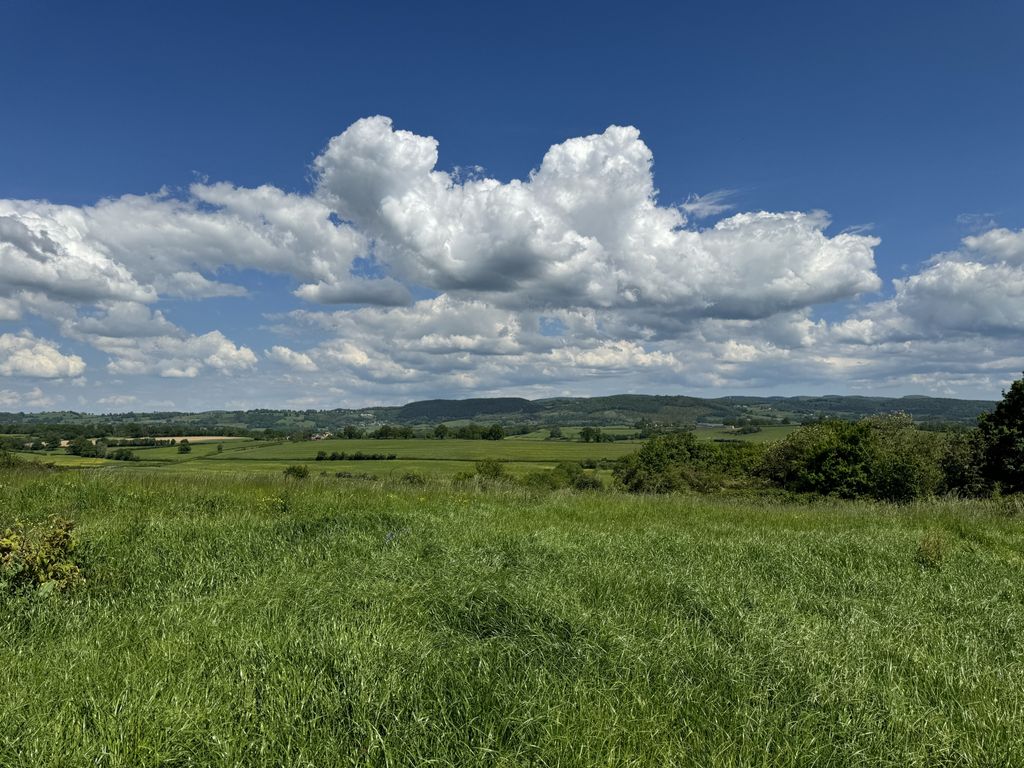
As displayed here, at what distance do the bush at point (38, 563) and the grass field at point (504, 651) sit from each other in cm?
34

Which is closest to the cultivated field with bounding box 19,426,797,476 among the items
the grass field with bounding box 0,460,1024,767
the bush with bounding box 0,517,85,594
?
the grass field with bounding box 0,460,1024,767

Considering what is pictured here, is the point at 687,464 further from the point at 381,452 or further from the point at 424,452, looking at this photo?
the point at 381,452

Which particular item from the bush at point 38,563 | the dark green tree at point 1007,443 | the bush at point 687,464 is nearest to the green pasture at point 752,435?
the bush at point 687,464

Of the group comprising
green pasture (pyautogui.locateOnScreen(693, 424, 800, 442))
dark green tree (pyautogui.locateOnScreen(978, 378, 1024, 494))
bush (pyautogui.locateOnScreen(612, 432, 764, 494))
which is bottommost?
green pasture (pyautogui.locateOnScreen(693, 424, 800, 442))

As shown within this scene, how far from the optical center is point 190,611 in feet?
19.2

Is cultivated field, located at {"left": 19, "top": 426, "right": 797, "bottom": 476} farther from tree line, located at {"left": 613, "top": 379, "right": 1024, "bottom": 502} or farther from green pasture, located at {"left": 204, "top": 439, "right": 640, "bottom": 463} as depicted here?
tree line, located at {"left": 613, "top": 379, "right": 1024, "bottom": 502}

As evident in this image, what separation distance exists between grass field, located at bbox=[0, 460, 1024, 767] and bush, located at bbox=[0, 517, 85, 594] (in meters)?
0.34

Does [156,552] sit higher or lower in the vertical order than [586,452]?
higher

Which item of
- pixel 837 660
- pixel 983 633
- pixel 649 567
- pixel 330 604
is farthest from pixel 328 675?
pixel 983 633

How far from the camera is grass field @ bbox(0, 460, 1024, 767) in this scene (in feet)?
11.3

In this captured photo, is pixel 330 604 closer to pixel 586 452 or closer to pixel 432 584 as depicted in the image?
pixel 432 584

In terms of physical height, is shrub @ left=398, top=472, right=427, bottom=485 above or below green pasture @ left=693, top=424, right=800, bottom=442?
above

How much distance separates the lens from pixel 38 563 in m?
6.75

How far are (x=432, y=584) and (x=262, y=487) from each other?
38.6ft
